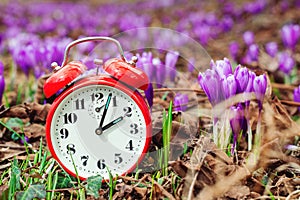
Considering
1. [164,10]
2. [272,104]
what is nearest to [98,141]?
[272,104]

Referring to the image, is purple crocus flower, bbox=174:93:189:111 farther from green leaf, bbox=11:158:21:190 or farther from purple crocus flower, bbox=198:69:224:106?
green leaf, bbox=11:158:21:190

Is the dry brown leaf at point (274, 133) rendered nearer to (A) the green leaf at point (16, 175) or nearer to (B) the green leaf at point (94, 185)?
(B) the green leaf at point (94, 185)

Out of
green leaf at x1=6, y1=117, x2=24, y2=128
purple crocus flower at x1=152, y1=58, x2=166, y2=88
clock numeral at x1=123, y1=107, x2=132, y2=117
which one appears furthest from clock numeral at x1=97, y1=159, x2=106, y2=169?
→ purple crocus flower at x1=152, y1=58, x2=166, y2=88

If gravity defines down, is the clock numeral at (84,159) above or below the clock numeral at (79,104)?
below

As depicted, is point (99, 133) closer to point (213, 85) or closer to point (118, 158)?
point (118, 158)

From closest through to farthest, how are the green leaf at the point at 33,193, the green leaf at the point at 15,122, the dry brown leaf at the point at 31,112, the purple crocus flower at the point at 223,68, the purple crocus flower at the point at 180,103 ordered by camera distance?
the green leaf at the point at 33,193
the purple crocus flower at the point at 223,68
the purple crocus flower at the point at 180,103
the dry brown leaf at the point at 31,112
the green leaf at the point at 15,122

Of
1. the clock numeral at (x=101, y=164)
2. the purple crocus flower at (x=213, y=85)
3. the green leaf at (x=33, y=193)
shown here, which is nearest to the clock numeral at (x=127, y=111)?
the clock numeral at (x=101, y=164)
